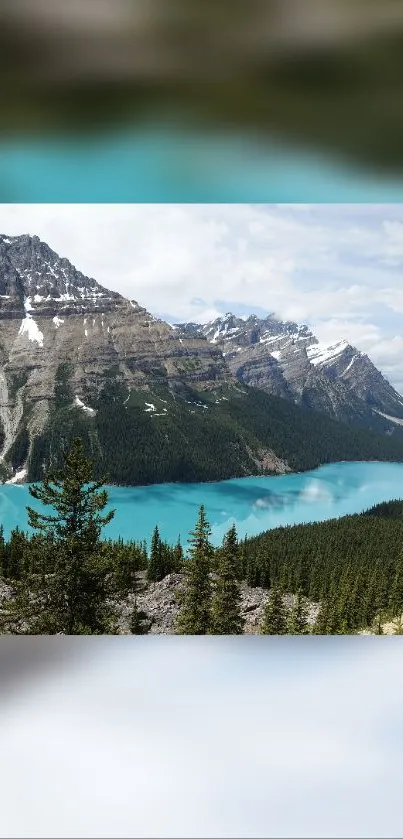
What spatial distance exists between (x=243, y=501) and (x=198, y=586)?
2.58 ft

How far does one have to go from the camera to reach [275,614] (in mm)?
5406

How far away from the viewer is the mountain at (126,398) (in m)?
5.32

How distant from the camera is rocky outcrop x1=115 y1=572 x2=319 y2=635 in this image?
17.3 feet

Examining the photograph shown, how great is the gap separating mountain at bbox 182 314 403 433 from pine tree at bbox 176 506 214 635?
1.27 m

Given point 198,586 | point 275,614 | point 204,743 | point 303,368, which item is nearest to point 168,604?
point 198,586

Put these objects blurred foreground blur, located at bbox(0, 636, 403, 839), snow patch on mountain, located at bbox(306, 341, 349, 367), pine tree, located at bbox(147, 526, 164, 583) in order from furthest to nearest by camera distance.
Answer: pine tree, located at bbox(147, 526, 164, 583), snow patch on mountain, located at bbox(306, 341, 349, 367), blurred foreground blur, located at bbox(0, 636, 403, 839)
